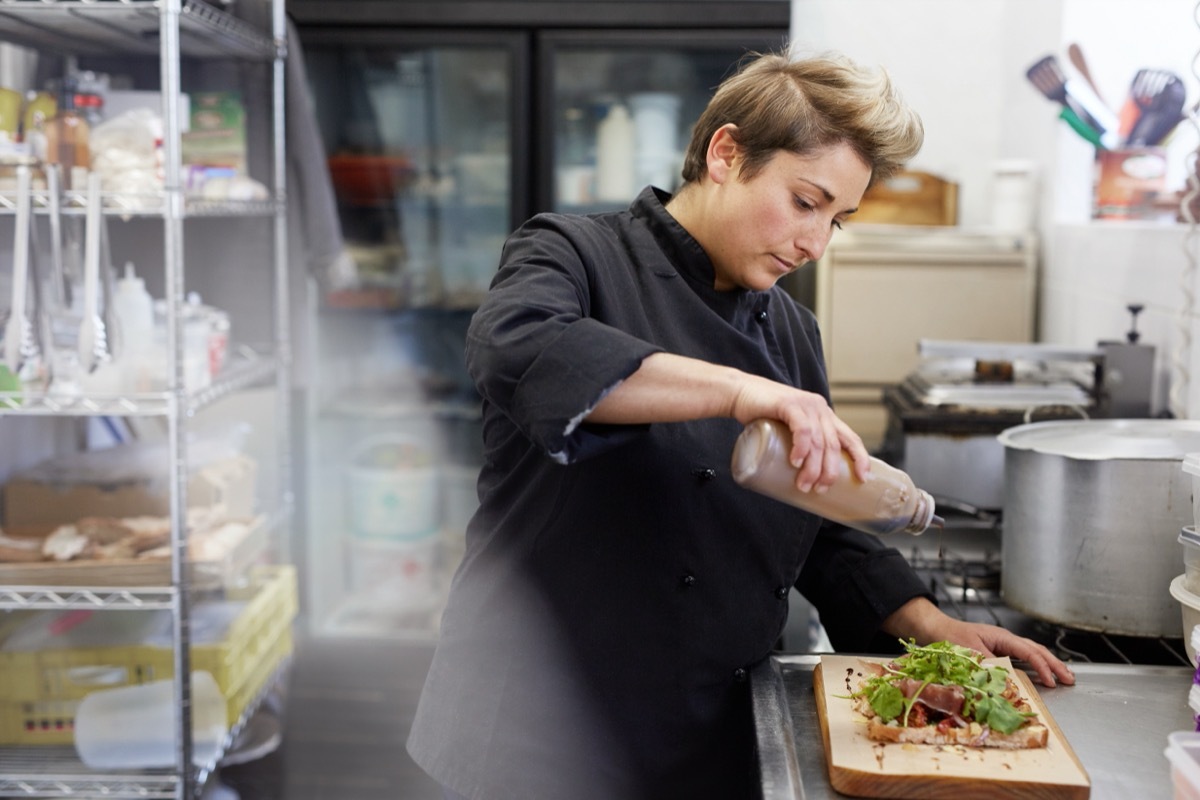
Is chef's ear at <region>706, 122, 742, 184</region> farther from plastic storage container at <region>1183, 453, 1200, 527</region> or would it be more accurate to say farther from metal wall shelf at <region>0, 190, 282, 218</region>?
metal wall shelf at <region>0, 190, 282, 218</region>

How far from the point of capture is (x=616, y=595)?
1335mm

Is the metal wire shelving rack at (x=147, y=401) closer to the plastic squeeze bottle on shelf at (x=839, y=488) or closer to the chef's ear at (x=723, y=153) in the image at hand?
the chef's ear at (x=723, y=153)

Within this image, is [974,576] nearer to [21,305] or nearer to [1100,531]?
[1100,531]

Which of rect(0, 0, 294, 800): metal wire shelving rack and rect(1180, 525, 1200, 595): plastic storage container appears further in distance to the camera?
rect(0, 0, 294, 800): metal wire shelving rack

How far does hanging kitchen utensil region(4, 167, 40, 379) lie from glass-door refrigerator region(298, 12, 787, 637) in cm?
112

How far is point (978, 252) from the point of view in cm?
287

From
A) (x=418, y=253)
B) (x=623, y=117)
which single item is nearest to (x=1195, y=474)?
(x=623, y=117)

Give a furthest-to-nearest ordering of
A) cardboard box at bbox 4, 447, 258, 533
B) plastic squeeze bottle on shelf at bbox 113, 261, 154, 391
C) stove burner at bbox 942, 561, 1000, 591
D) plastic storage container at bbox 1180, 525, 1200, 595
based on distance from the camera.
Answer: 1. cardboard box at bbox 4, 447, 258, 533
2. plastic squeeze bottle on shelf at bbox 113, 261, 154, 391
3. stove burner at bbox 942, 561, 1000, 591
4. plastic storage container at bbox 1180, 525, 1200, 595

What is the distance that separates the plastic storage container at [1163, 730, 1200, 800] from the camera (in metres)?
0.90

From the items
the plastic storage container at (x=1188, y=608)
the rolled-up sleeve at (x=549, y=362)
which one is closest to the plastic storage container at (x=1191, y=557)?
the plastic storage container at (x=1188, y=608)

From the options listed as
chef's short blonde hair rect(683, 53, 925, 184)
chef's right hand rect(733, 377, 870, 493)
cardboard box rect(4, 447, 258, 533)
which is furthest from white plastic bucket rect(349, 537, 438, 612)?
chef's right hand rect(733, 377, 870, 493)

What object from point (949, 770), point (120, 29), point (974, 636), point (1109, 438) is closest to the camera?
point (949, 770)

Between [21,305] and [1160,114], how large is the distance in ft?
6.99

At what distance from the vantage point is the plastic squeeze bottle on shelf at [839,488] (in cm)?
104
